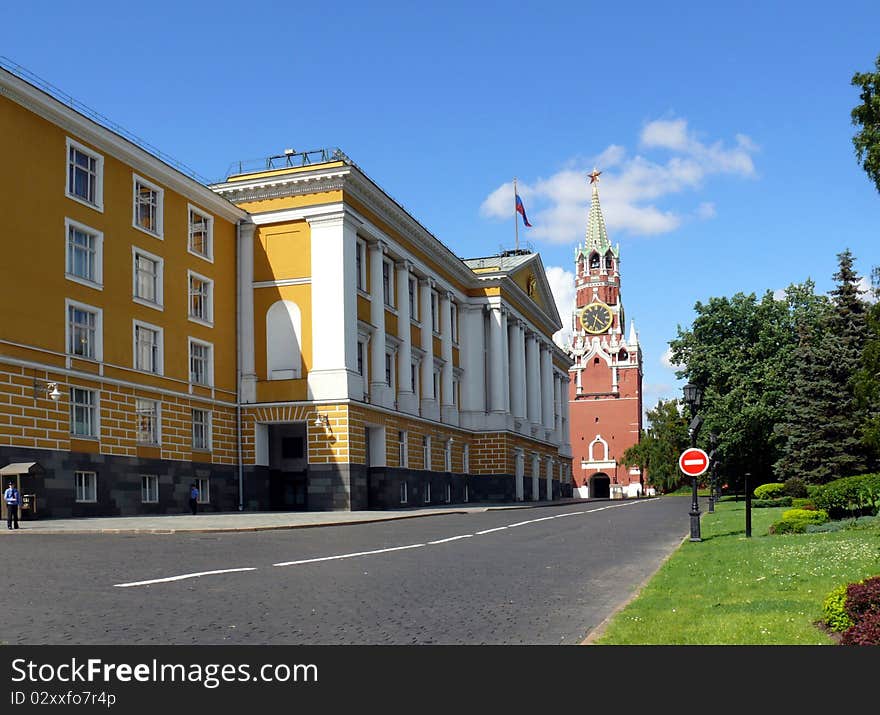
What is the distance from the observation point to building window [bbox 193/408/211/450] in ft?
142

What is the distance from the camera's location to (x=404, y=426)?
53.5m

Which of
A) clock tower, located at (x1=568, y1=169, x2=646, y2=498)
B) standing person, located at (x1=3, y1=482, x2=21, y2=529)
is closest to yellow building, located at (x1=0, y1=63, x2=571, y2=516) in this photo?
standing person, located at (x1=3, y1=482, x2=21, y2=529)

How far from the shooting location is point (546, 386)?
86625 millimetres

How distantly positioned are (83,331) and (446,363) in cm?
3055

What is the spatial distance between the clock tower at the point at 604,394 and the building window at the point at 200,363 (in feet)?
327

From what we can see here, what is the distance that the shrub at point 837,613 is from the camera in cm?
863

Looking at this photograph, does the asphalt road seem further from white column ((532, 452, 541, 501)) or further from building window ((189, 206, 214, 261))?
white column ((532, 452, 541, 501))

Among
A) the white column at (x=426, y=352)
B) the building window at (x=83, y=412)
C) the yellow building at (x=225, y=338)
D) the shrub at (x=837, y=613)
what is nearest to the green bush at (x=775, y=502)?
the yellow building at (x=225, y=338)

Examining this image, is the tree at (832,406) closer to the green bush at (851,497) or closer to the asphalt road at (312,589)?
the green bush at (851,497)

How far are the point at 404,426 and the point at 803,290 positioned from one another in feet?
100

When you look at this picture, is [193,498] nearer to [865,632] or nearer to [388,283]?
[388,283]

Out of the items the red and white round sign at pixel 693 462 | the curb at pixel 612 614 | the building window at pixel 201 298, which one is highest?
the building window at pixel 201 298

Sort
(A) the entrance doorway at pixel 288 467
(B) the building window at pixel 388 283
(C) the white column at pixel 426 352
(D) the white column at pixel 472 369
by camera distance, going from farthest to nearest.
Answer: (D) the white column at pixel 472 369 → (C) the white column at pixel 426 352 → (B) the building window at pixel 388 283 → (A) the entrance doorway at pixel 288 467
